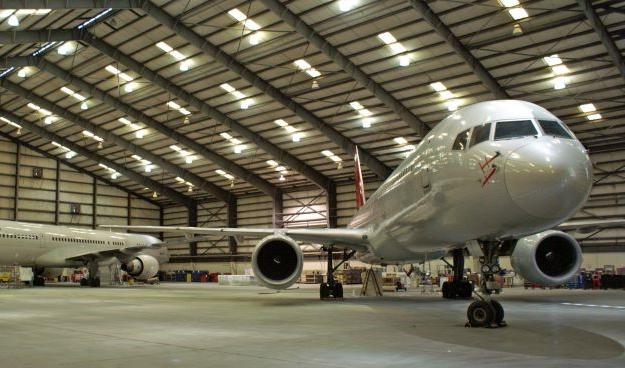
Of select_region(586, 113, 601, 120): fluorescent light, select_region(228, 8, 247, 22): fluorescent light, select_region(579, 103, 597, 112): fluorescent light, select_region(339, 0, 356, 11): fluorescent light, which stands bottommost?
select_region(586, 113, 601, 120): fluorescent light

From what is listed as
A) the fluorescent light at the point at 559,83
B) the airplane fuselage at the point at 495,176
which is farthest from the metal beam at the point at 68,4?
the fluorescent light at the point at 559,83

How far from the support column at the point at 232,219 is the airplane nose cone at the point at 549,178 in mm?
38942

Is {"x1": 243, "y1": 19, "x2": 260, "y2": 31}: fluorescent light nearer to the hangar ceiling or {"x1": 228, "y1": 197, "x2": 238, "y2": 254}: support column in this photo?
the hangar ceiling

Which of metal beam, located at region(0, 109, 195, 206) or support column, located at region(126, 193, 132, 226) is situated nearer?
metal beam, located at region(0, 109, 195, 206)

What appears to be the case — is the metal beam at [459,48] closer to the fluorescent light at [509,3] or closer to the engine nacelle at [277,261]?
the fluorescent light at [509,3]

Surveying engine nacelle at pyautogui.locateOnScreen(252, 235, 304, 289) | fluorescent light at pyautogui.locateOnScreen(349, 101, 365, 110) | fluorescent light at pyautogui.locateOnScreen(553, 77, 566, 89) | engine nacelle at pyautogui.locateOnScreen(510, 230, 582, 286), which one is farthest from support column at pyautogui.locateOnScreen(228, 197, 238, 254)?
engine nacelle at pyautogui.locateOnScreen(510, 230, 582, 286)

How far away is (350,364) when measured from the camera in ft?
15.4

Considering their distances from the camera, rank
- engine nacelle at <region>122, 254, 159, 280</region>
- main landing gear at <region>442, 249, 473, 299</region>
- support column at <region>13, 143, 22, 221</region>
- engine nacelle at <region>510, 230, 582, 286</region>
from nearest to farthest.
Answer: engine nacelle at <region>510, 230, 582, 286</region> < main landing gear at <region>442, 249, 473, 299</region> < engine nacelle at <region>122, 254, 159, 280</region> < support column at <region>13, 143, 22, 221</region>

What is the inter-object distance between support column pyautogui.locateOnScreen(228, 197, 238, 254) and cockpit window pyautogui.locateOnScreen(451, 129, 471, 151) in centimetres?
3759

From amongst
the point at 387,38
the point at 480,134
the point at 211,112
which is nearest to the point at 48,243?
the point at 211,112

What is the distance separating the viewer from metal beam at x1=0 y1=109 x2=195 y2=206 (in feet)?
124

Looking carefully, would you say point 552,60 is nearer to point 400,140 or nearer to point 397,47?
point 397,47

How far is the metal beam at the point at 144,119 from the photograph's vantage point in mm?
28484

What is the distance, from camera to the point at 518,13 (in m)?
19.7
